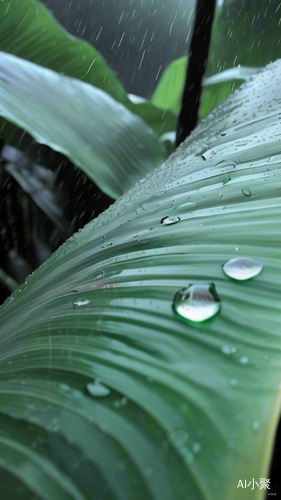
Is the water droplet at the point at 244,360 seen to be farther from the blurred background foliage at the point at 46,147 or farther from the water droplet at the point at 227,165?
the blurred background foliage at the point at 46,147

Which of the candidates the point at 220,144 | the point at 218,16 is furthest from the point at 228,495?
the point at 218,16

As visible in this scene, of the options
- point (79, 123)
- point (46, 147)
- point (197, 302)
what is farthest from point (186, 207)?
point (46, 147)

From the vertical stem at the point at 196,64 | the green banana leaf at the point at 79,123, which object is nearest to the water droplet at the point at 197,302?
the green banana leaf at the point at 79,123

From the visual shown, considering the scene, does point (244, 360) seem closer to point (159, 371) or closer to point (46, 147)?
point (159, 371)

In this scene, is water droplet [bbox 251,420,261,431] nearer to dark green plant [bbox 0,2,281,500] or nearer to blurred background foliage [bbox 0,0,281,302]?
dark green plant [bbox 0,2,281,500]

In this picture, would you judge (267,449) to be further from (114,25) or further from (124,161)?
(114,25)

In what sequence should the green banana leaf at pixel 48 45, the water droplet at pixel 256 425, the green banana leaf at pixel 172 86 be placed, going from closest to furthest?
the water droplet at pixel 256 425 → the green banana leaf at pixel 48 45 → the green banana leaf at pixel 172 86
